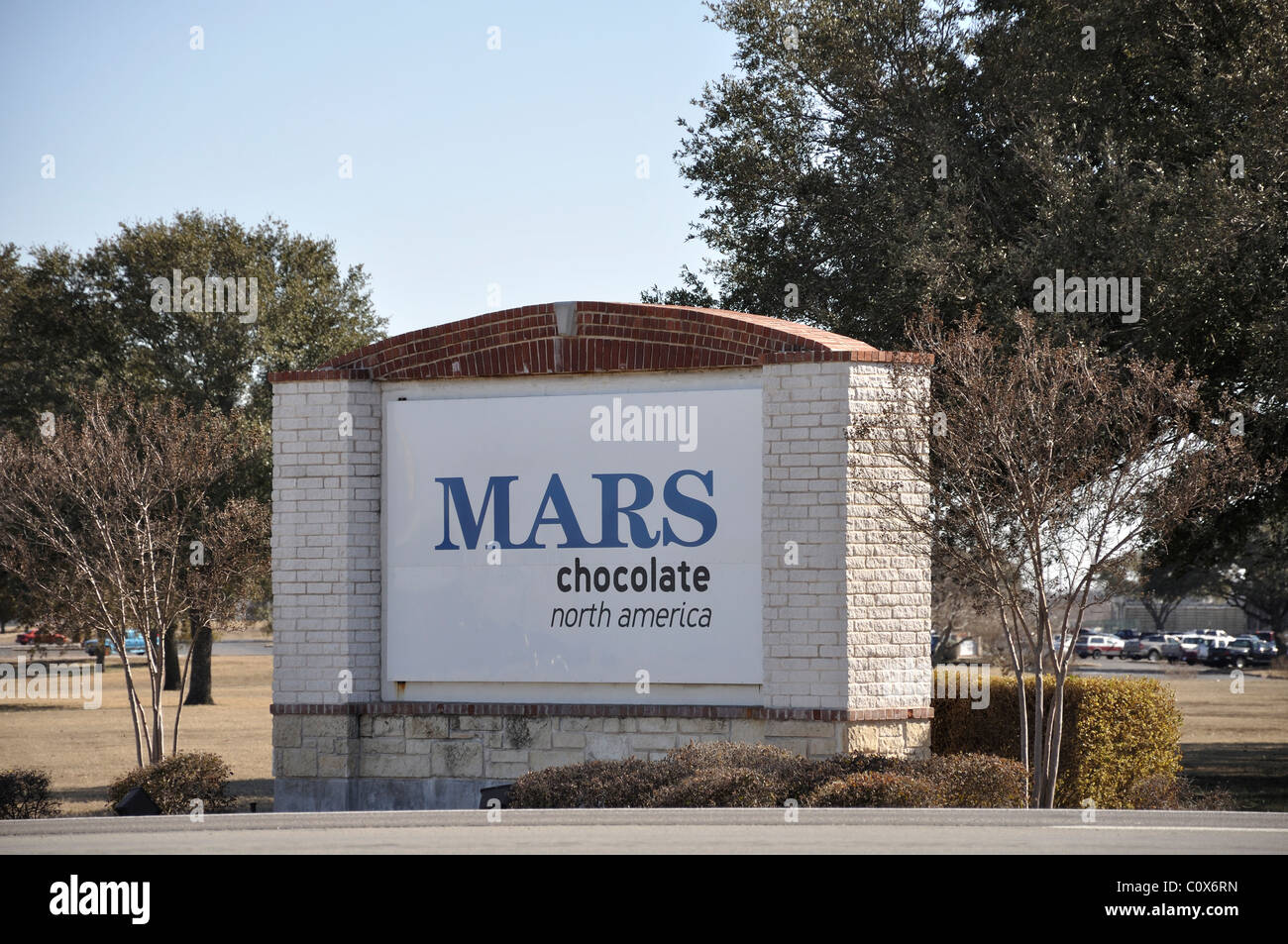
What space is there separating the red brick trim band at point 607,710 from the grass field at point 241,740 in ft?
7.90

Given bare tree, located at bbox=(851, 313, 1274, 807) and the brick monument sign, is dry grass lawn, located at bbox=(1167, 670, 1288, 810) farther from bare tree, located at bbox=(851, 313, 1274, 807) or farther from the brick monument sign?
the brick monument sign

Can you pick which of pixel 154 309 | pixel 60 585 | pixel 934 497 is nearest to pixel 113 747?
pixel 60 585

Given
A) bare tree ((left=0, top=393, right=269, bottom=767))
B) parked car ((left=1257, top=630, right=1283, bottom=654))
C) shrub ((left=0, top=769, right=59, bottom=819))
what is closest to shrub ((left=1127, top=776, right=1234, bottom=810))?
shrub ((left=0, top=769, right=59, bottom=819))

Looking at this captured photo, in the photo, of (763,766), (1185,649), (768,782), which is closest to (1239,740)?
(763,766)

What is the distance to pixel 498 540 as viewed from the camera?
1397cm

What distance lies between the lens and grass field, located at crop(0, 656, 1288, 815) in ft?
→ 65.5

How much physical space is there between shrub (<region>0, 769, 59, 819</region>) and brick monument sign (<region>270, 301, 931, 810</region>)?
221 centimetres

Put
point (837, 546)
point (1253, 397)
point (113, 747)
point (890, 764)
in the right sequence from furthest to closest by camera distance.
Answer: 1. point (113, 747)
2. point (1253, 397)
3. point (837, 546)
4. point (890, 764)

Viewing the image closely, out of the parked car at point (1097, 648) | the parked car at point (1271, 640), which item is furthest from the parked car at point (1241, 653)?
Result: the parked car at point (1097, 648)

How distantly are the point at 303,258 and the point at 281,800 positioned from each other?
25608 millimetres

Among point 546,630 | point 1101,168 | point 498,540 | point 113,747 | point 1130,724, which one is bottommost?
point 113,747

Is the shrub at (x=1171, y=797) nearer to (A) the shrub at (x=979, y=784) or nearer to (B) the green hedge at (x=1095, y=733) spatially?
(B) the green hedge at (x=1095, y=733)

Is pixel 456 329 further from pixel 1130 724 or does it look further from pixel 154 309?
pixel 154 309

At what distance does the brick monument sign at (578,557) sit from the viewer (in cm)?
1302
